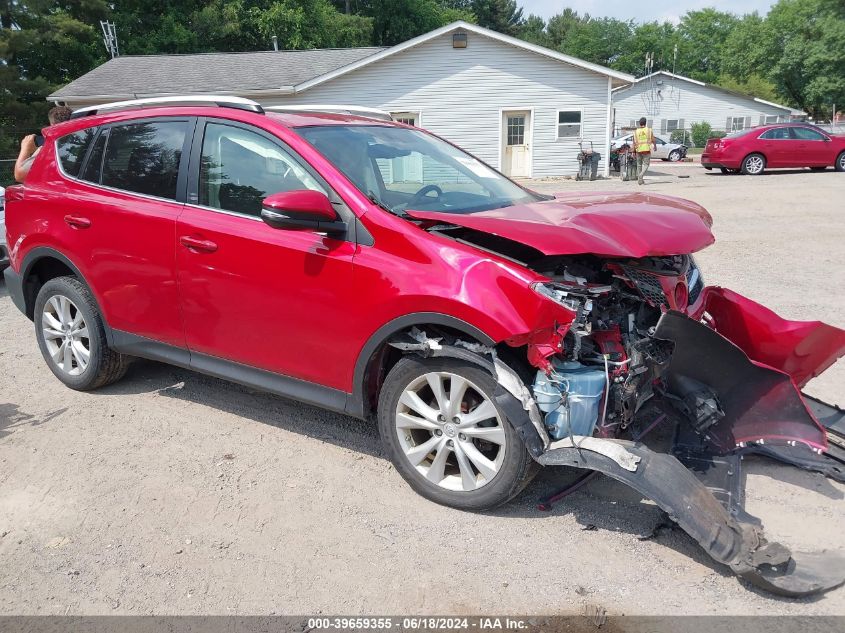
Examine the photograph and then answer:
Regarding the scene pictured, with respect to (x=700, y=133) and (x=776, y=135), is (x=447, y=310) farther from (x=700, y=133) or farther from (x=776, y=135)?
(x=700, y=133)

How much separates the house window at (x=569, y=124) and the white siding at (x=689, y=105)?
2467 centimetres

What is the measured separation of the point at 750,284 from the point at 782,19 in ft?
231

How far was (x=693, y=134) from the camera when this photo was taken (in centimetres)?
4369

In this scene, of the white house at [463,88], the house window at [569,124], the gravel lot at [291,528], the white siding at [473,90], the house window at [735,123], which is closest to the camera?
the gravel lot at [291,528]

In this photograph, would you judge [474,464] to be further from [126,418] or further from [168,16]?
[168,16]

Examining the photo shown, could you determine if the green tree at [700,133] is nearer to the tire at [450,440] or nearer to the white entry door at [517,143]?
the white entry door at [517,143]

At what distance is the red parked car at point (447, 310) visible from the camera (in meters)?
3.04

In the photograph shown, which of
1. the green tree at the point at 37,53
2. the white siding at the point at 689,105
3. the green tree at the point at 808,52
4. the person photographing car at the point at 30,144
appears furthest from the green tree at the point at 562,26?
the person photographing car at the point at 30,144

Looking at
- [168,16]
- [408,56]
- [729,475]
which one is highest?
[168,16]

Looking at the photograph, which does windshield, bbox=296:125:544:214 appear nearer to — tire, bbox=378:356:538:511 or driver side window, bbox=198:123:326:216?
driver side window, bbox=198:123:326:216

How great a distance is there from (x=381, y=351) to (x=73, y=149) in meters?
2.87

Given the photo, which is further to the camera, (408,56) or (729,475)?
(408,56)

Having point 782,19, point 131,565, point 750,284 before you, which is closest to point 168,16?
point 750,284

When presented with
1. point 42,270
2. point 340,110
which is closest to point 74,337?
point 42,270
